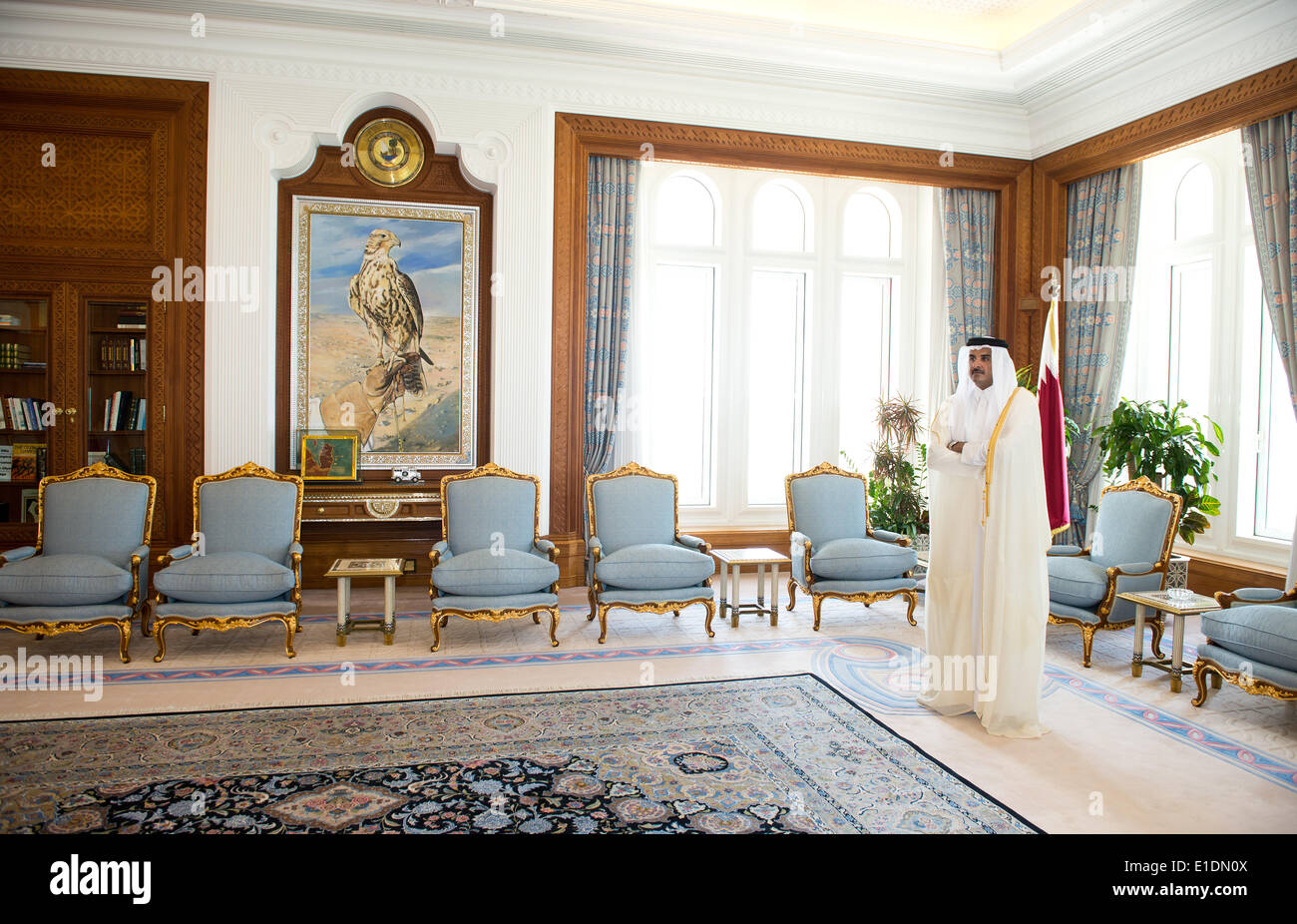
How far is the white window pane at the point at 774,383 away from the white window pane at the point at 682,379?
20.0 inches

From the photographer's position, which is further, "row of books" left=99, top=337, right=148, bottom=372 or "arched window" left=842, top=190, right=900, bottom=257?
"arched window" left=842, top=190, right=900, bottom=257

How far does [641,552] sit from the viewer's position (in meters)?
6.22

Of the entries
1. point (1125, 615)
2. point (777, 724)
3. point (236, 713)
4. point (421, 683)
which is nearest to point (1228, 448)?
point (1125, 615)

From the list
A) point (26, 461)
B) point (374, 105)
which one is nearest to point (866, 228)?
point (374, 105)

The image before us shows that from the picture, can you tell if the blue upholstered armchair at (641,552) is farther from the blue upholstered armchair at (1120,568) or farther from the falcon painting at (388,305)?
the blue upholstered armchair at (1120,568)

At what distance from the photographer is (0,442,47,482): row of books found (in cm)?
686

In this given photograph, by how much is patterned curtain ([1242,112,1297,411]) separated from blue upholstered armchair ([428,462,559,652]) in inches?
218

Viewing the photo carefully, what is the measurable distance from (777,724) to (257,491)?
401cm

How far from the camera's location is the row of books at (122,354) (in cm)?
700

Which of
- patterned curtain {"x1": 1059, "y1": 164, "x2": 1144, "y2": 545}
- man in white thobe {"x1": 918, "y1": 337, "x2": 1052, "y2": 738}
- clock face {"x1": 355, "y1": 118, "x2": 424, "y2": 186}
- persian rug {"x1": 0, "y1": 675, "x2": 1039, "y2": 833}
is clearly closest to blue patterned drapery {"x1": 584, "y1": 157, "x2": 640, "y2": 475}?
clock face {"x1": 355, "y1": 118, "x2": 424, "y2": 186}

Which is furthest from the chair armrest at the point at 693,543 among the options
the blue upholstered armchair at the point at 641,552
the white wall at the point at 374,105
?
the white wall at the point at 374,105

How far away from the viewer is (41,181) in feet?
22.5

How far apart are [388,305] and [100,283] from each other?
2.20 metres

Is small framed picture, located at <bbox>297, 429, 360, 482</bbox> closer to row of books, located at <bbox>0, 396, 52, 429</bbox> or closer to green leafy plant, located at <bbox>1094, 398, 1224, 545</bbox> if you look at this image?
row of books, located at <bbox>0, 396, 52, 429</bbox>
